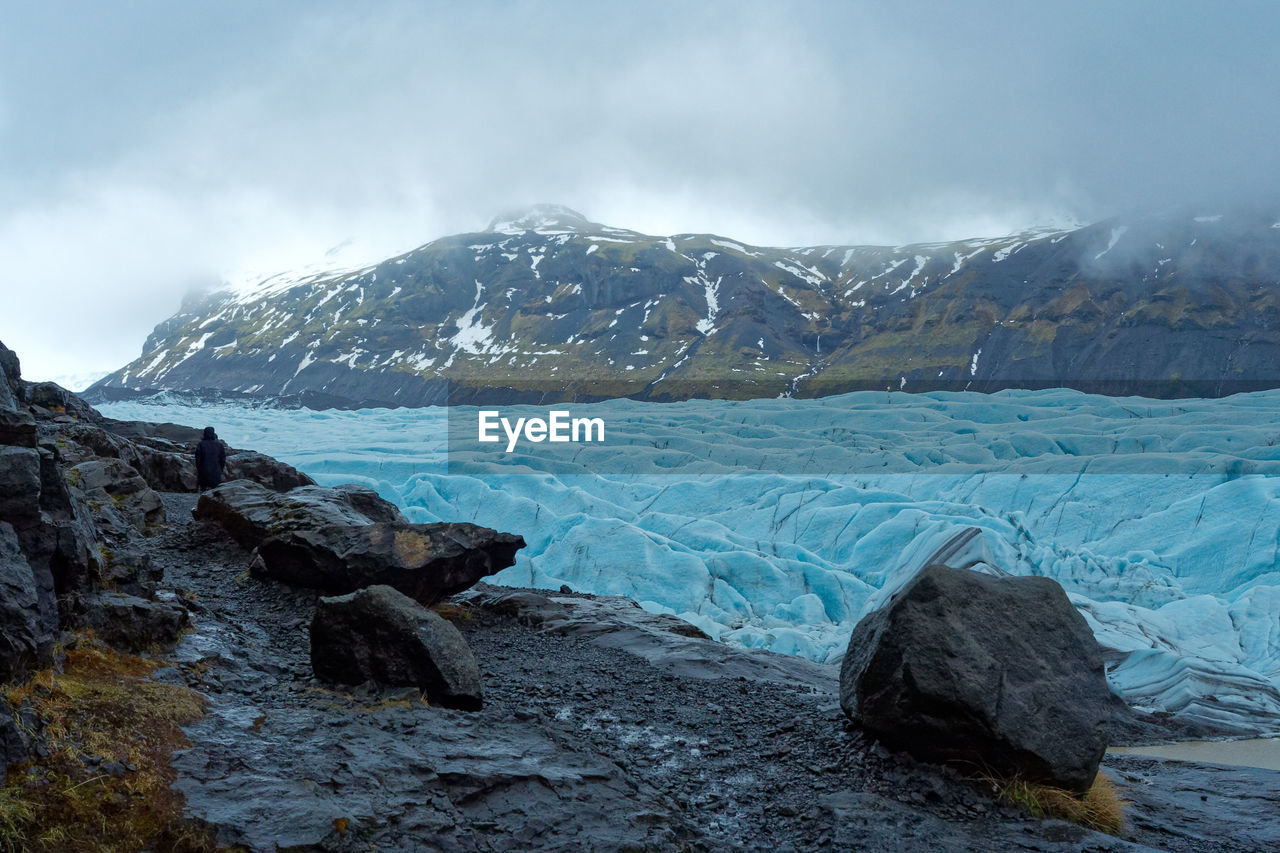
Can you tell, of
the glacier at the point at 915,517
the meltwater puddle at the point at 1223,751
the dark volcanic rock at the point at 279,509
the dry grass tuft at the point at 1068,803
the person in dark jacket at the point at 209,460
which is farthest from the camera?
the person in dark jacket at the point at 209,460

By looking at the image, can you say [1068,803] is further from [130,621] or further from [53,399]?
[53,399]

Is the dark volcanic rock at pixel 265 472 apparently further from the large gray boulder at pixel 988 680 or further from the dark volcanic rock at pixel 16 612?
the large gray boulder at pixel 988 680

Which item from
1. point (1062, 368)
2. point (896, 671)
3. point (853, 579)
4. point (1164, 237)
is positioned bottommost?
point (853, 579)

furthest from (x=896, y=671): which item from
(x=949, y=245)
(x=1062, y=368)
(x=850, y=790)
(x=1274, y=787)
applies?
(x=949, y=245)

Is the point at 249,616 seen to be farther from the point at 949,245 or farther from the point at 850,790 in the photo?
the point at 949,245

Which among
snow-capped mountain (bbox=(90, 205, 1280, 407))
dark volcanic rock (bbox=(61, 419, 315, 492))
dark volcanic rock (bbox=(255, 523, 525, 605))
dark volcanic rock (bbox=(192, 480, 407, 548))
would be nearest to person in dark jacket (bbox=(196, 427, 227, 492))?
dark volcanic rock (bbox=(61, 419, 315, 492))

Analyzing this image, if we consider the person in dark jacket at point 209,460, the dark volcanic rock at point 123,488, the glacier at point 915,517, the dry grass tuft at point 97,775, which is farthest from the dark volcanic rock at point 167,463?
the dry grass tuft at point 97,775
